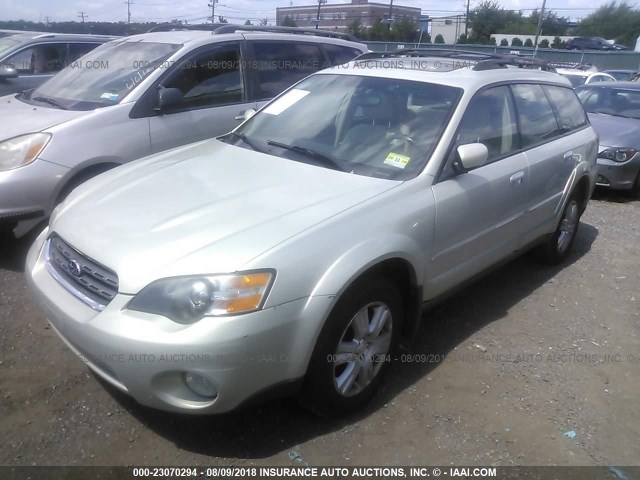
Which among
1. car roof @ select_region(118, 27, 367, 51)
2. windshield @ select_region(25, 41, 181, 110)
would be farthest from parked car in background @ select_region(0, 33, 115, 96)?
car roof @ select_region(118, 27, 367, 51)

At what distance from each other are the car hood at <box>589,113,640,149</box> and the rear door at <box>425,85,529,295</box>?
4344mm

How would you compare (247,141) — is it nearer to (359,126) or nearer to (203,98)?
(359,126)

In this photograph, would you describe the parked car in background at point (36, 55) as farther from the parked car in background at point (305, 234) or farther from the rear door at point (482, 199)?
the rear door at point (482, 199)

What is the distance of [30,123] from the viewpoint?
15.3ft

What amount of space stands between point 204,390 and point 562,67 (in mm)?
15328

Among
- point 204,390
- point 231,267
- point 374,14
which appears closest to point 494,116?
point 231,267

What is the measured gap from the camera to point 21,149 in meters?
4.45

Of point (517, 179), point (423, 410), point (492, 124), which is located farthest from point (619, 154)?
point (423, 410)

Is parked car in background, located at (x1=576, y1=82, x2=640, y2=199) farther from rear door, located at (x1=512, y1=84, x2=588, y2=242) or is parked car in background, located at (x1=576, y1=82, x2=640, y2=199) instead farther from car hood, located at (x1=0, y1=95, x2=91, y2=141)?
car hood, located at (x1=0, y1=95, x2=91, y2=141)

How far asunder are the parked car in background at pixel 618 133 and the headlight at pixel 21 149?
678 cm

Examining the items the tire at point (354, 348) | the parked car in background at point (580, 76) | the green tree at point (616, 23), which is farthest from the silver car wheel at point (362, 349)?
the green tree at point (616, 23)

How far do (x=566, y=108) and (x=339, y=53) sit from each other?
2807mm

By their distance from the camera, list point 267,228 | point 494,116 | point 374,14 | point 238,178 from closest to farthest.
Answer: point 267,228 < point 238,178 < point 494,116 < point 374,14

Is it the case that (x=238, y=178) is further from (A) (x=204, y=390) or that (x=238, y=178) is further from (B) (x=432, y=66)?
(B) (x=432, y=66)
